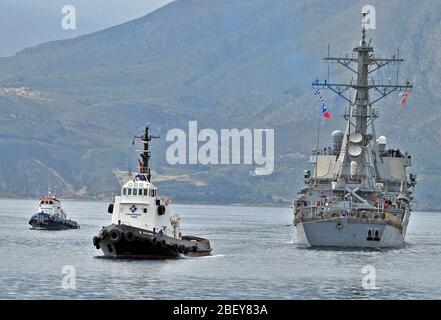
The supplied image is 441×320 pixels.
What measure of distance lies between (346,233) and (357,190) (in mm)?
9499

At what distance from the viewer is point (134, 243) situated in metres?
107

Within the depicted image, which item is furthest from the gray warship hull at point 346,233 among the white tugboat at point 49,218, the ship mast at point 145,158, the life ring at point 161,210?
the white tugboat at point 49,218

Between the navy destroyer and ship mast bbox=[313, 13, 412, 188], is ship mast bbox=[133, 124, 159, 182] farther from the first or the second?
ship mast bbox=[313, 13, 412, 188]

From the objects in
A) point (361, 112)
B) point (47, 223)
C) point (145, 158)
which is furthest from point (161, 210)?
point (47, 223)

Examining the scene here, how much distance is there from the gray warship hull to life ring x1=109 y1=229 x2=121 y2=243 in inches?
1092

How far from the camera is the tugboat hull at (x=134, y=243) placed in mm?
106312

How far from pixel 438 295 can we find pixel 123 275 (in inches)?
908

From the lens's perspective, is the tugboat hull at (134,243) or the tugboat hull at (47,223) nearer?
the tugboat hull at (134,243)

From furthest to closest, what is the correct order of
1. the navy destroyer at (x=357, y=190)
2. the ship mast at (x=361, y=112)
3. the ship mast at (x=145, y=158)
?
the ship mast at (x=361, y=112), the navy destroyer at (x=357, y=190), the ship mast at (x=145, y=158)

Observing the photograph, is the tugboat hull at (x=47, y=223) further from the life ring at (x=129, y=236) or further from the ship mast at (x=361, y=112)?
the life ring at (x=129, y=236)

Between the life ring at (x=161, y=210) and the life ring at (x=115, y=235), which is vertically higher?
the life ring at (x=161, y=210)

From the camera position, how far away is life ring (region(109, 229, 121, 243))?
106188 millimetres

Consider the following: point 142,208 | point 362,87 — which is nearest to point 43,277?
point 142,208
